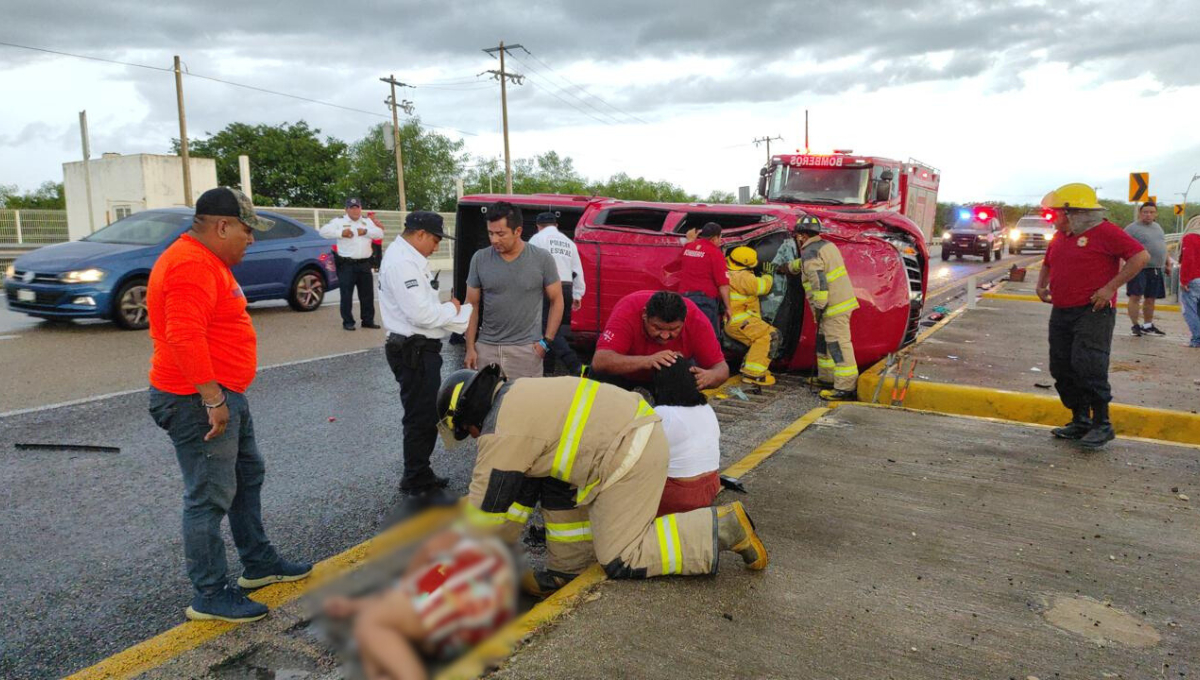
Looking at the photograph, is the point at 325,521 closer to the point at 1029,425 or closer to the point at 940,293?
the point at 1029,425

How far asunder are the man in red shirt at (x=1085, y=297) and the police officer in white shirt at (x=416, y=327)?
4006 mm

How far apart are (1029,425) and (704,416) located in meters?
3.41

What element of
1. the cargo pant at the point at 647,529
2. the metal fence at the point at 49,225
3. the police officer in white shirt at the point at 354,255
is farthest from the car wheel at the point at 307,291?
the metal fence at the point at 49,225

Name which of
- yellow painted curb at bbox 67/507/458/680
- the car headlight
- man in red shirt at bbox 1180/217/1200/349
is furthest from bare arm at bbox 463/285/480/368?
man in red shirt at bbox 1180/217/1200/349

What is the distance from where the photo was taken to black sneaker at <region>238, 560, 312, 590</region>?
347 centimetres

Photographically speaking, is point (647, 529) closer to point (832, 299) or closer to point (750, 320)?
point (832, 299)

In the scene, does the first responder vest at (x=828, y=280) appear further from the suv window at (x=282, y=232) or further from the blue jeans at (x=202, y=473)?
the suv window at (x=282, y=232)

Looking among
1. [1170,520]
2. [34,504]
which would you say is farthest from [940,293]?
[34,504]

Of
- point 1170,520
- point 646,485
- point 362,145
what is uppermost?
point 362,145

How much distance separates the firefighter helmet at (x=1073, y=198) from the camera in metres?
5.34

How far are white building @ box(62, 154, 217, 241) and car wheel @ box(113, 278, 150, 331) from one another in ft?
88.4

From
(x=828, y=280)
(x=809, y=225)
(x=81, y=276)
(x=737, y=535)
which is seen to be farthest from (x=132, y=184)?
(x=737, y=535)

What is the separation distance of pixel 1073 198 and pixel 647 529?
400 centimetres

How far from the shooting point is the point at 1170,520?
407cm
